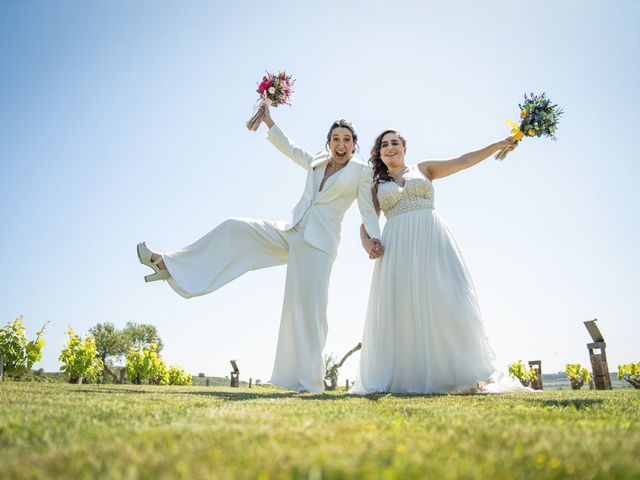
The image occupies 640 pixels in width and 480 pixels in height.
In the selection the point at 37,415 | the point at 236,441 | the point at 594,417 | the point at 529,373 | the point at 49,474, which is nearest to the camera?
the point at 49,474

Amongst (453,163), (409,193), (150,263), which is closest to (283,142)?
(409,193)

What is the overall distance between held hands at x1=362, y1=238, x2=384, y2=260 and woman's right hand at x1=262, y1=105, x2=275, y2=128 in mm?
2625

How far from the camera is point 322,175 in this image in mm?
7723

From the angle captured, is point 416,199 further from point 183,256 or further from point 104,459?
point 104,459

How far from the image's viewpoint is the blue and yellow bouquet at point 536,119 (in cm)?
712

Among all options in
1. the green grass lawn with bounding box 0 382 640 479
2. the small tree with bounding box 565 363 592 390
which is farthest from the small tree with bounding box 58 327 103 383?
the small tree with bounding box 565 363 592 390

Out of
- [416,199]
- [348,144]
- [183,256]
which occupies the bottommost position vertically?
[183,256]

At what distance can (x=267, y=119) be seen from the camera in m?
8.16

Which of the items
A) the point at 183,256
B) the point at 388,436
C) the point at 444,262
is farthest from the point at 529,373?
the point at 388,436

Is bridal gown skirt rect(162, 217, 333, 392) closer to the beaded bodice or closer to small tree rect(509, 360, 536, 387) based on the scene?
the beaded bodice

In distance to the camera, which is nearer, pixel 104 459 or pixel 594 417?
pixel 104 459

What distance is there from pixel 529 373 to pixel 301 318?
Result: 16.7m

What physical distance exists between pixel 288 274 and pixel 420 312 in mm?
2060

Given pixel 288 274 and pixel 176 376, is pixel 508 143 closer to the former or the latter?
pixel 288 274
